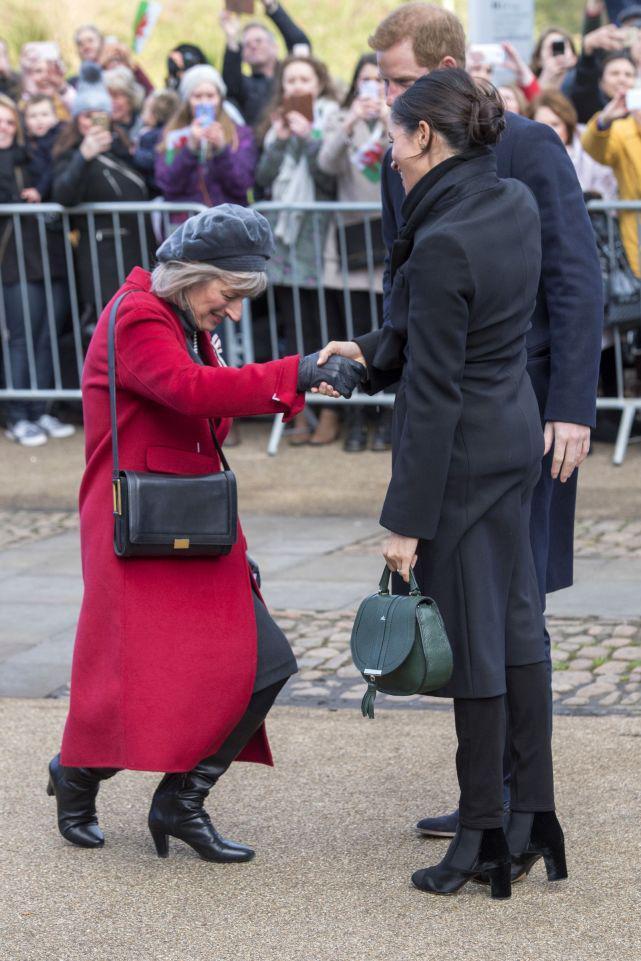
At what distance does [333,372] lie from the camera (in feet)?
11.9

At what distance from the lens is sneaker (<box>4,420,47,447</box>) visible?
9695 millimetres

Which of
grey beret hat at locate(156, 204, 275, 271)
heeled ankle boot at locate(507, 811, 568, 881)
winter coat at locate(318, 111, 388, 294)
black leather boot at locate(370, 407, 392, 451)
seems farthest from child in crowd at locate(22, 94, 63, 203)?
heeled ankle boot at locate(507, 811, 568, 881)

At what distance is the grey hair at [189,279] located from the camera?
12.2 feet

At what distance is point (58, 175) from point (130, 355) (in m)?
5.97

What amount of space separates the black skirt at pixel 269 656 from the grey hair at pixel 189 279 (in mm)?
819

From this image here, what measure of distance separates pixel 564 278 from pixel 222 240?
89 cm

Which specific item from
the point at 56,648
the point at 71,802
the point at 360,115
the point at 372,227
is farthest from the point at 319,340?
the point at 71,802

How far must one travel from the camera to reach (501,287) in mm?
3406

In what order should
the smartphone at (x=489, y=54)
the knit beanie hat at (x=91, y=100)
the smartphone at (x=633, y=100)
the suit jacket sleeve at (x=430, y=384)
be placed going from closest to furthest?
the suit jacket sleeve at (x=430, y=384), the smartphone at (x=633, y=100), the smartphone at (x=489, y=54), the knit beanie hat at (x=91, y=100)

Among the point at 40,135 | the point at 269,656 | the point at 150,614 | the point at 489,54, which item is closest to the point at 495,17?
the point at 489,54

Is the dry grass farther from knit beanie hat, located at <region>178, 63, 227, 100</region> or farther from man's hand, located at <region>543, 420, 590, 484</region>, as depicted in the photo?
man's hand, located at <region>543, 420, 590, 484</region>

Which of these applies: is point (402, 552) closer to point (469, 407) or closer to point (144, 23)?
point (469, 407)

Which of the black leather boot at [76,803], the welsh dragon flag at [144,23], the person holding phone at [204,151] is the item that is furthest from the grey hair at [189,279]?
the welsh dragon flag at [144,23]

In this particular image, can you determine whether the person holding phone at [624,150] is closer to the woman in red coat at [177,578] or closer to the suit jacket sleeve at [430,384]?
the woman in red coat at [177,578]
